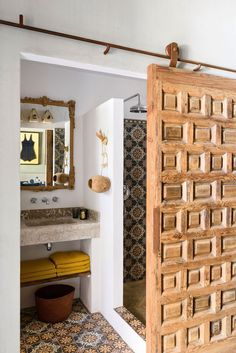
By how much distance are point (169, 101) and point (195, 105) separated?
0.67ft

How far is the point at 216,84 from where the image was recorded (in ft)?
6.46

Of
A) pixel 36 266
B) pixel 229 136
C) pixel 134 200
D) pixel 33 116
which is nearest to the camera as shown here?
pixel 229 136

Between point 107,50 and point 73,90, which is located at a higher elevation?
point 73,90

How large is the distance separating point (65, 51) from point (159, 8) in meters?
0.79

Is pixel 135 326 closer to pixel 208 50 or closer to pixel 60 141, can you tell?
pixel 60 141

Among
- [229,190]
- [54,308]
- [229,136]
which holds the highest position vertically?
[229,136]

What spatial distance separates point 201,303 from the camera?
6.36 ft

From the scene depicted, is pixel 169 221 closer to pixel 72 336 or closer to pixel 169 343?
pixel 169 343

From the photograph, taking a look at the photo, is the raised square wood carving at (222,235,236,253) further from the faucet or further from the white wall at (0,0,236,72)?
the faucet

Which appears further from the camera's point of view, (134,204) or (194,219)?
(134,204)

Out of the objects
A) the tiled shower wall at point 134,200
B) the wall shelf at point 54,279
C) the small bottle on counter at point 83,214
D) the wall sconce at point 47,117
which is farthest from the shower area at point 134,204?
the wall sconce at point 47,117

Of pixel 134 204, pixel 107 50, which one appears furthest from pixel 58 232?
pixel 107 50

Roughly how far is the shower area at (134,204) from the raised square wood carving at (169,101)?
1.81 metres

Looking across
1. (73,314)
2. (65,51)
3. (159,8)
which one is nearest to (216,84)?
(159,8)
